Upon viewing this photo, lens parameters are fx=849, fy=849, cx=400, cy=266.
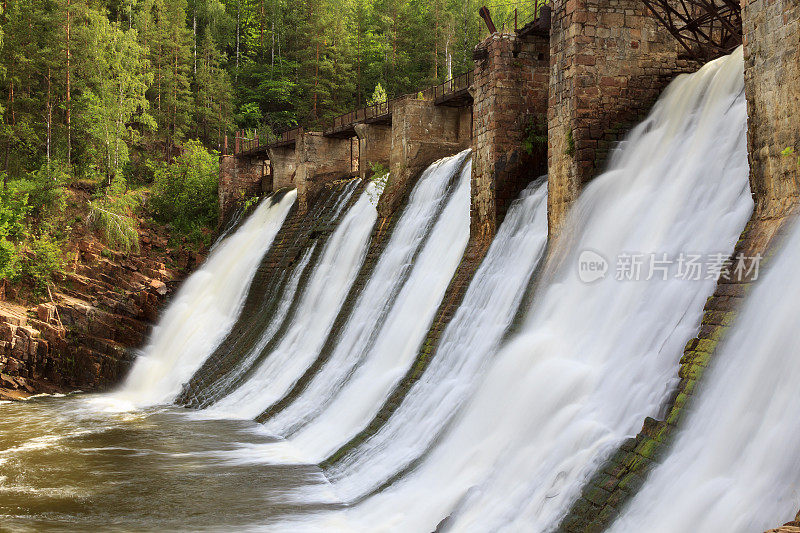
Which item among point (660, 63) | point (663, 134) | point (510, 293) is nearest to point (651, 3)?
point (660, 63)

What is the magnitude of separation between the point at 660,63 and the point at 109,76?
31.7 metres

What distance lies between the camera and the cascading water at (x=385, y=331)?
15.1 m

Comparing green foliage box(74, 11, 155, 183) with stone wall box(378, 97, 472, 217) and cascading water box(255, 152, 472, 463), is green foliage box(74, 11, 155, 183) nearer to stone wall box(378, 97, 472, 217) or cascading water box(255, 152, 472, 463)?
stone wall box(378, 97, 472, 217)

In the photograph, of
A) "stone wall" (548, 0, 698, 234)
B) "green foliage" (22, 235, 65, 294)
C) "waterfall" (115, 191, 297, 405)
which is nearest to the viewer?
"stone wall" (548, 0, 698, 234)

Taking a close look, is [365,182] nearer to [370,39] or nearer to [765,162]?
[765,162]

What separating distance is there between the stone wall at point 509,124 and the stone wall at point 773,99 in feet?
22.3

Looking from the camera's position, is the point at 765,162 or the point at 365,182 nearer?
the point at 765,162

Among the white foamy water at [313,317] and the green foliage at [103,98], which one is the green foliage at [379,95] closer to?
the green foliage at [103,98]

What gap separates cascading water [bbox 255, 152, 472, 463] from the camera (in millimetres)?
15133

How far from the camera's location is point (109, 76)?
39.4 metres

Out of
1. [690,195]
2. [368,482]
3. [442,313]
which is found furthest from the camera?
[442,313]

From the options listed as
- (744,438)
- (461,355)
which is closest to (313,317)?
(461,355)

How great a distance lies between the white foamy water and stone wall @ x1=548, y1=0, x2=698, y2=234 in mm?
8030

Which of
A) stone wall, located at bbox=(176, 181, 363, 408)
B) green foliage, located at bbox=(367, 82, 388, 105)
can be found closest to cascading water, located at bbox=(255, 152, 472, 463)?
stone wall, located at bbox=(176, 181, 363, 408)
